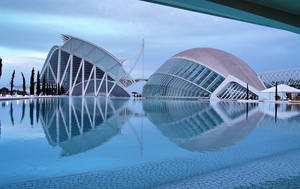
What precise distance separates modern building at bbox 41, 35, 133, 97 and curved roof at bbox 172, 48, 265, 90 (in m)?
21.5

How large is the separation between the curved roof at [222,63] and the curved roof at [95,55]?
2094 centimetres

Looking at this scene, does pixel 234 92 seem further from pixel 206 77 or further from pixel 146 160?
pixel 146 160

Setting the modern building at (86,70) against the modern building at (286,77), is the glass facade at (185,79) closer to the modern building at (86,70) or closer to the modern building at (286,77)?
the modern building at (86,70)

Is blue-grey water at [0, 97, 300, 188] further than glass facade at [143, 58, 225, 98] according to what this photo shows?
No

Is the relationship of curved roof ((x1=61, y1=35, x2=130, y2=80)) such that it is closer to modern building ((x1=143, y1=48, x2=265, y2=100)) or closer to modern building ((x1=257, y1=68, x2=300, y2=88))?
→ modern building ((x1=143, y1=48, x2=265, y2=100))

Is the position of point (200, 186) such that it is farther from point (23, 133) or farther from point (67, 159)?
point (23, 133)

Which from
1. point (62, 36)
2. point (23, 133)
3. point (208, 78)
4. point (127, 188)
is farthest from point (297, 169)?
point (62, 36)

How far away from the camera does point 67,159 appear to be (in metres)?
5.07

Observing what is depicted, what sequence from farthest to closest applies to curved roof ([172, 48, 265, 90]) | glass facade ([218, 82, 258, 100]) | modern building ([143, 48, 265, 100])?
curved roof ([172, 48, 265, 90]), glass facade ([218, 82, 258, 100]), modern building ([143, 48, 265, 100])

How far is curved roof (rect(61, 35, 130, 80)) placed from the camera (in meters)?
64.3

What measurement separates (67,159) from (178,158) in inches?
80.0

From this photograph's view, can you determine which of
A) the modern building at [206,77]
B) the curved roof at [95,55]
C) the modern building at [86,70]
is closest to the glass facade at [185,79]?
the modern building at [206,77]

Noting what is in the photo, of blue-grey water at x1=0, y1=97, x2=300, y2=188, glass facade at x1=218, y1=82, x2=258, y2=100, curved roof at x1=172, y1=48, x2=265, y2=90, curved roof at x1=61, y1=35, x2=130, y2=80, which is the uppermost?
curved roof at x1=61, y1=35, x2=130, y2=80

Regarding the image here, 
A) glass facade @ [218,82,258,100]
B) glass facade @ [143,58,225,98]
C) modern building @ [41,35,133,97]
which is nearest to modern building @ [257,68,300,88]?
glass facade @ [218,82,258,100]
